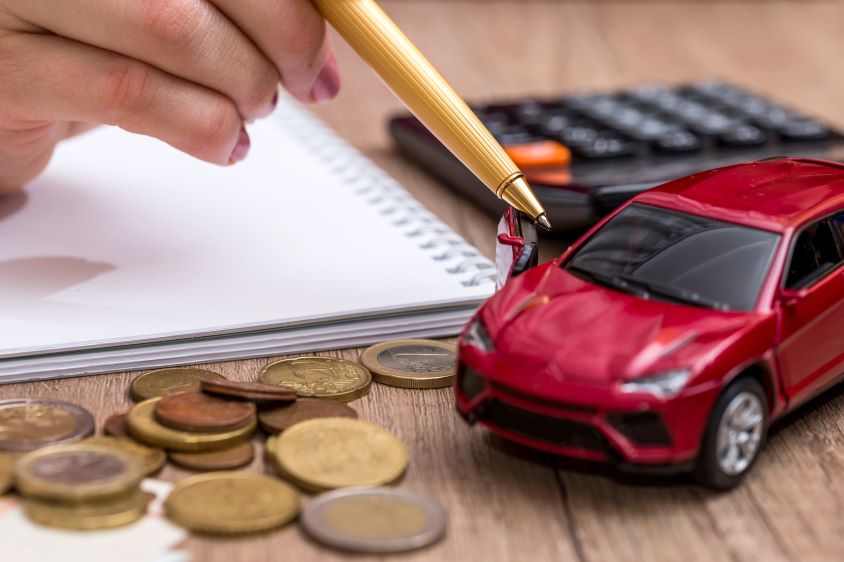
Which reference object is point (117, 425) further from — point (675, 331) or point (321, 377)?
point (675, 331)

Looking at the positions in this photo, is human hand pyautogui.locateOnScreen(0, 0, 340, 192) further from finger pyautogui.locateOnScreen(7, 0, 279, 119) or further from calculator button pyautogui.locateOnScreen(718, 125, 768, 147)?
calculator button pyautogui.locateOnScreen(718, 125, 768, 147)

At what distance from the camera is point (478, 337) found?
0.73 m

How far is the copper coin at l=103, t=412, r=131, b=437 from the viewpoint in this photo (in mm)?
759

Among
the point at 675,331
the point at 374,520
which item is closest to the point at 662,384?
the point at 675,331

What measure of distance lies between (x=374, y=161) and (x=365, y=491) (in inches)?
32.1

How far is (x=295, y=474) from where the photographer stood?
0.70 m

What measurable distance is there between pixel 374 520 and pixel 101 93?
43 cm

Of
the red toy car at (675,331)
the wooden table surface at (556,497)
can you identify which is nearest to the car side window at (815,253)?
the red toy car at (675,331)

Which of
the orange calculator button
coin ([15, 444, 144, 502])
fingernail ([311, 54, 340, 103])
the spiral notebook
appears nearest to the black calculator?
the orange calculator button

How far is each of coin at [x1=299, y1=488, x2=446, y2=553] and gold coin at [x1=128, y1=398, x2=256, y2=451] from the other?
0.09 metres

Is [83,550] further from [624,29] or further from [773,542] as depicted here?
[624,29]

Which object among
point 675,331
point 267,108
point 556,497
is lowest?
point 556,497

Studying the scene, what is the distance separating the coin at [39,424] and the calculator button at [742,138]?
79 cm

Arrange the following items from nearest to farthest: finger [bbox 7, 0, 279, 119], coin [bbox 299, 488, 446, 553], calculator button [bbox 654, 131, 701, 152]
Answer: coin [bbox 299, 488, 446, 553], finger [bbox 7, 0, 279, 119], calculator button [bbox 654, 131, 701, 152]
